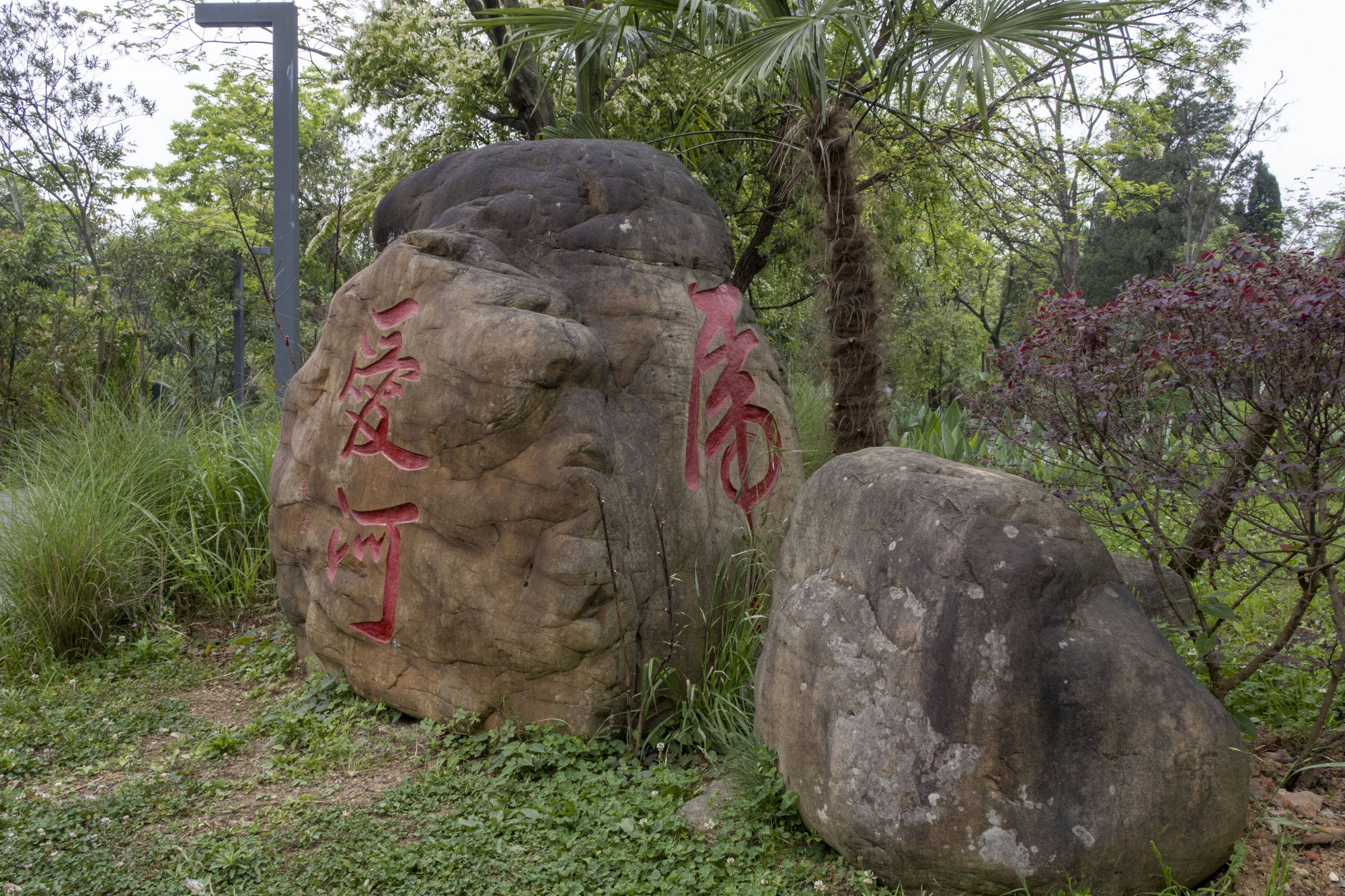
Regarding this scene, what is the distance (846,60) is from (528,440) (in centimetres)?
332

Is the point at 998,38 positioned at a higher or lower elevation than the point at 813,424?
higher

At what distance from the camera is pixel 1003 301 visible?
64.0 ft

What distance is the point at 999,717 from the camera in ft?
7.38

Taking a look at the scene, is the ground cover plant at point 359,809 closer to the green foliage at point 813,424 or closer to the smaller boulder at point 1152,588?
the smaller boulder at point 1152,588

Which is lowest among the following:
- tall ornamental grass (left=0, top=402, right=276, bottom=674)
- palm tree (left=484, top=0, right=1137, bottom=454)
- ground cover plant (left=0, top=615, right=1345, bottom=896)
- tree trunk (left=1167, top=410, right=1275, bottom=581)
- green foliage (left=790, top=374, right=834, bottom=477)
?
ground cover plant (left=0, top=615, right=1345, bottom=896)

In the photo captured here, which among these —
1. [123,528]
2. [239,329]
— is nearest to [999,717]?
[123,528]

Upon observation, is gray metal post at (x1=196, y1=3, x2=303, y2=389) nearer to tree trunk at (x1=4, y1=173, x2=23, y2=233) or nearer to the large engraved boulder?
the large engraved boulder

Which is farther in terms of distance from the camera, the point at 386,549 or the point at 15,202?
the point at 15,202

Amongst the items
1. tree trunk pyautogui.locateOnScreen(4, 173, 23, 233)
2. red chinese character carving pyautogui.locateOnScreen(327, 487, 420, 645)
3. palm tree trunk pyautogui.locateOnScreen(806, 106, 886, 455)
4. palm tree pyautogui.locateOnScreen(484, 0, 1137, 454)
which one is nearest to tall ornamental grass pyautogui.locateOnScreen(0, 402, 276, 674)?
red chinese character carving pyautogui.locateOnScreen(327, 487, 420, 645)

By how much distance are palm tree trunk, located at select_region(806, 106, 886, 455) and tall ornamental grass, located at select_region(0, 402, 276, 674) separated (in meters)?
3.53

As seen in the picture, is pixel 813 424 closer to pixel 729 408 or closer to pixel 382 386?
pixel 729 408

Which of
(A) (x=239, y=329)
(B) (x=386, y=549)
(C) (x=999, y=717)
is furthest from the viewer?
(A) (x=239, y=329)

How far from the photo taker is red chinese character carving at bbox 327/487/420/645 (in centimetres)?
369

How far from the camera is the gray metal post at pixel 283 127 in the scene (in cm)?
705
